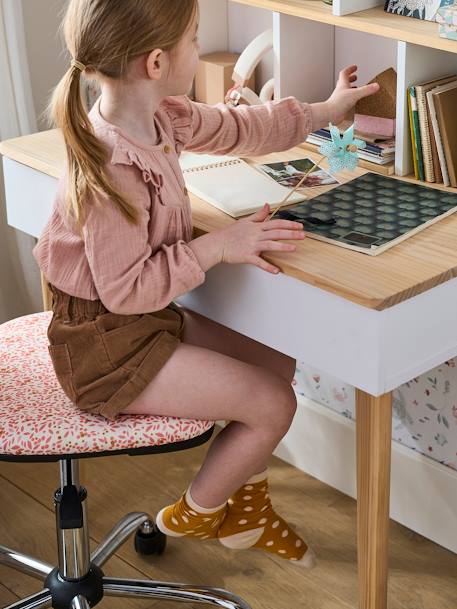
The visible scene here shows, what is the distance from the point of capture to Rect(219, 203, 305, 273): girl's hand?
1570mm

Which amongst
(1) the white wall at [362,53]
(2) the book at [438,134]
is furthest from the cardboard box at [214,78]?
(2) the book at [438,134]

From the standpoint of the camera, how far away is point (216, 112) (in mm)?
1866

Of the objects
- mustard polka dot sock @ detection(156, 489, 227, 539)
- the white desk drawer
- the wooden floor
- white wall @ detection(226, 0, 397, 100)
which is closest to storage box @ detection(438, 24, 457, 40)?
white wall @ detection(226, 0, 397, 100)

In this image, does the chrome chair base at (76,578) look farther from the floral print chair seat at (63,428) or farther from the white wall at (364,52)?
the white wall at (364,52)

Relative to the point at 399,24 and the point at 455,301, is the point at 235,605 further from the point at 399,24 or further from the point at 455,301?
the point at 399,24

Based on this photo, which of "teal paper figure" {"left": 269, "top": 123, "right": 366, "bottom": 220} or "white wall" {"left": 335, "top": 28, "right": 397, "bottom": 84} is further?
"white wall" {"left": 335, "top": 28, "right": 397, "bottom": 84}

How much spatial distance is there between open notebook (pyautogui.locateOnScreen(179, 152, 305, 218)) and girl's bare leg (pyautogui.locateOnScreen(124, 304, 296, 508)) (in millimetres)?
250

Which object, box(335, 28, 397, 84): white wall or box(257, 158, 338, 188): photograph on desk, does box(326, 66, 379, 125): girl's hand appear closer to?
box(257, 158, 338, 188): photograph on desk

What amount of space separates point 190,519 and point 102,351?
0.32 metres

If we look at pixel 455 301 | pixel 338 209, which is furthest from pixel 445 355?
pixel 338 209

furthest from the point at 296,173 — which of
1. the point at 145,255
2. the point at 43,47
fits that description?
the point at 43,47

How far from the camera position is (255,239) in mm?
Answer: 1579

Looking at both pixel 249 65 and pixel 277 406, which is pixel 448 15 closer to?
pixel 249 65

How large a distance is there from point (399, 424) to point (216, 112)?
30.7 inches
